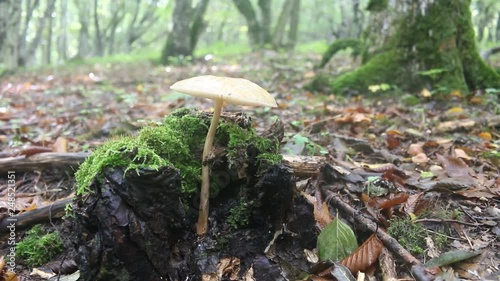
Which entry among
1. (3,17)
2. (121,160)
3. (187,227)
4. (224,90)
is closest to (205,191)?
(187,227)

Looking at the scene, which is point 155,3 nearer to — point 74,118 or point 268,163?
point 74,118

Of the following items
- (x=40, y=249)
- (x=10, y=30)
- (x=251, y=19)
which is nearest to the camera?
(x=40, y=249)

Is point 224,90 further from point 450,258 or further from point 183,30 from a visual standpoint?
point 183,30

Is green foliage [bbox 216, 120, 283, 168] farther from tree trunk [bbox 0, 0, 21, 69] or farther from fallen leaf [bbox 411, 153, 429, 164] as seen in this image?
tree trunk [bbox 0, 0, 21, 69]

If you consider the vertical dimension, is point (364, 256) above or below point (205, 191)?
below

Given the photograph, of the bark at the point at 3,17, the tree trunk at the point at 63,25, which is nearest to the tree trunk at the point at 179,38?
the bark at the point at 3,17
